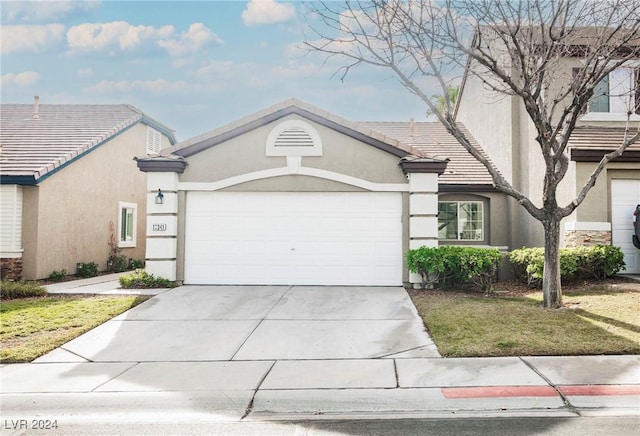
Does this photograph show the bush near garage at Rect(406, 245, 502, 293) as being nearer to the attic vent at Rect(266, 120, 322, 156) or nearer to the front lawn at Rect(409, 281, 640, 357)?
the front lawn at Rect(409, 281, 640, 357)

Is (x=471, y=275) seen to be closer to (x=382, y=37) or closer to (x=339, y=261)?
(x=339, y=261)

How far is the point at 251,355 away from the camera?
6402 millimetres

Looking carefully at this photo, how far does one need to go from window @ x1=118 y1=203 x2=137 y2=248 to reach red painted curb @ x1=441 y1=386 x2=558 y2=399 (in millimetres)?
15449

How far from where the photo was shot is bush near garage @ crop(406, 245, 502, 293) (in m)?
10.5

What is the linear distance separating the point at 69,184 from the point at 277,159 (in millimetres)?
7596

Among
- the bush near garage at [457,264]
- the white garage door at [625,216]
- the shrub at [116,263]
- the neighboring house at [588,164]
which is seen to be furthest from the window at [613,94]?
the shrub at [116,263]

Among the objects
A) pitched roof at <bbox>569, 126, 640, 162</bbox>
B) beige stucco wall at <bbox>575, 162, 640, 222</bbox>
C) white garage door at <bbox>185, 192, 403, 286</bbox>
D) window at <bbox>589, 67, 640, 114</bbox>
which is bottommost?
white garage door at <bbox>185, 192, 403, 286</bbox>

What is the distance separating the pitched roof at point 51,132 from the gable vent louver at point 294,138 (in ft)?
23.7

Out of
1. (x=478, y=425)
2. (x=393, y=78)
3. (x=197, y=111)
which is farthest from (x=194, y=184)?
(x=197, y=111)

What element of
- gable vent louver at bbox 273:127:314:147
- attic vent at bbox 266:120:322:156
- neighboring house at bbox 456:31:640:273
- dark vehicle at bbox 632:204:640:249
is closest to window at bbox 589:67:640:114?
neighboring house at bbox 456:31:640:273

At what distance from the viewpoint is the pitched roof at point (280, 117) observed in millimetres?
11502

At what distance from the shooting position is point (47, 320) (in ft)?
26.6

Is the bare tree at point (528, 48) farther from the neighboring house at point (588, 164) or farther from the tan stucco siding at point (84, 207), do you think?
the tan stucco siding at point (84, 207)

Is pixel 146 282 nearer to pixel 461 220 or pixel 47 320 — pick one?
pixel 47 320
